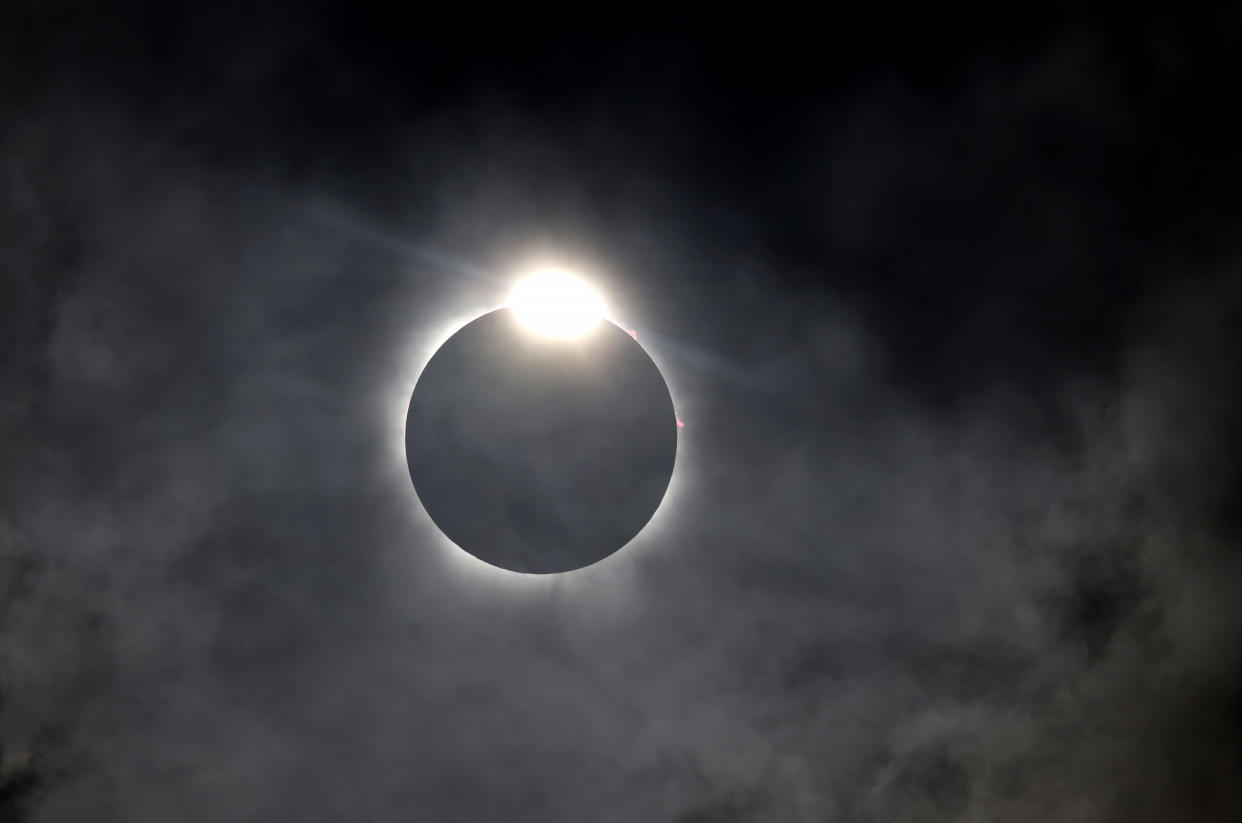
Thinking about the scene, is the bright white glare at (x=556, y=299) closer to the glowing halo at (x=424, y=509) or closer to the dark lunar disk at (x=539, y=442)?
the glowing halo at (x=424, y=509)

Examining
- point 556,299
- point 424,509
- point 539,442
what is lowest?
point 424,509

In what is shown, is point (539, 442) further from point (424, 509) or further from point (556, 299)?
point (556, 299)

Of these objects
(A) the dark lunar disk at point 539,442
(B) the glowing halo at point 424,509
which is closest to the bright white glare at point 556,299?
(B) the glowing halo at point 424,509

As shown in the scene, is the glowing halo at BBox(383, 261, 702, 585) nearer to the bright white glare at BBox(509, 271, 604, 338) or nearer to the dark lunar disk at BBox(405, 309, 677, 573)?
the bright white glare at BBox(509, 271, 604, 338)

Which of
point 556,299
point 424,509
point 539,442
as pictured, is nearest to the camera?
point 556,299

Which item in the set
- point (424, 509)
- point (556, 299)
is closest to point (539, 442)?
point (424, 509)

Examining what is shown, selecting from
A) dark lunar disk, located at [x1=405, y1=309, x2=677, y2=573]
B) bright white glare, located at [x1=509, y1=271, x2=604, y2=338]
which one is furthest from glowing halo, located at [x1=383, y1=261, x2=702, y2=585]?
dark lunar disk, located at [x1=405, y1=309, x2=677, y2=573]
